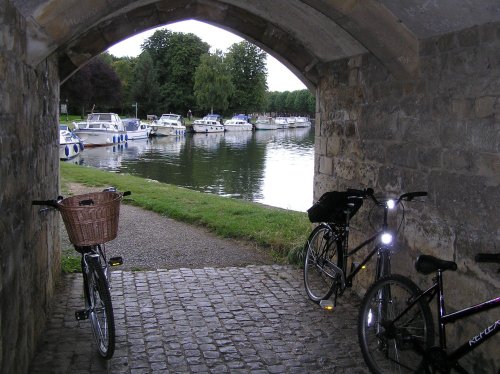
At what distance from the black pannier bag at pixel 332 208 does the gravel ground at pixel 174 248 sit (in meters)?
2.08

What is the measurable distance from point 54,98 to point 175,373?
3.23 metres

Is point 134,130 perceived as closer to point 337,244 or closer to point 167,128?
point 167,128

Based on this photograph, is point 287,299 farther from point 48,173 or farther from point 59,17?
point 59,17

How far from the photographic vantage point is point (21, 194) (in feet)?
12.7

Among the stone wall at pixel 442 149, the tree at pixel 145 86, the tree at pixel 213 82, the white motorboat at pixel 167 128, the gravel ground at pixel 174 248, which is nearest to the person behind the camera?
the stone wall at pixel 442 149

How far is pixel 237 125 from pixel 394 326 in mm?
66894

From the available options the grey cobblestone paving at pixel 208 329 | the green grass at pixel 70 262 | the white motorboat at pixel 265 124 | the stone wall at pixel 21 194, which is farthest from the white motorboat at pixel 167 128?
the stone wall at pixel 21 194

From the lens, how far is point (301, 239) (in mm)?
7758

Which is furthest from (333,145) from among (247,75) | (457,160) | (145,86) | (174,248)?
(247,75)

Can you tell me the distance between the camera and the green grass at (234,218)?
312 inches

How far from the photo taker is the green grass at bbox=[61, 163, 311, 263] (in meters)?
7.93

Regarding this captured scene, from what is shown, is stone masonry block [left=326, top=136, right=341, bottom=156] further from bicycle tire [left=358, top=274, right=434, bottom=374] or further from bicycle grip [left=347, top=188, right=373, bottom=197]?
bicycle tire [left=358, top=274, right=434, bottom=374]

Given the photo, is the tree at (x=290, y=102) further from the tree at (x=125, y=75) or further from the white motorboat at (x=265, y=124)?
the tree at (x=125, y=75)

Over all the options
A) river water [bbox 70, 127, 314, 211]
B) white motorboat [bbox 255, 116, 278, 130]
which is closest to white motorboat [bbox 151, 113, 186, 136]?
river water [bbox 70, 127, 314, 211]
